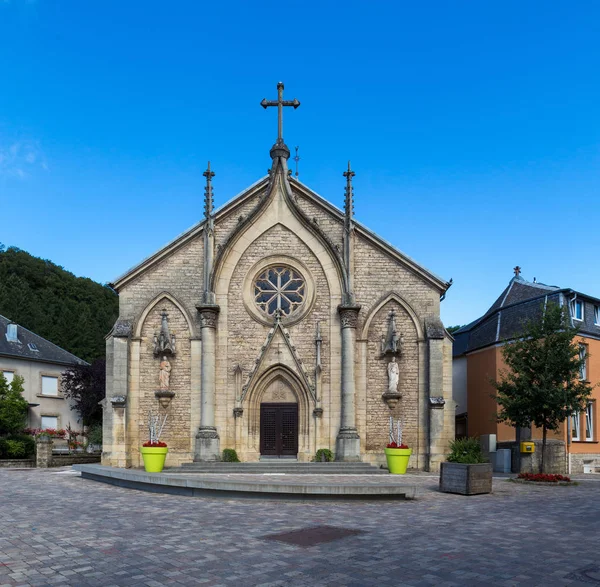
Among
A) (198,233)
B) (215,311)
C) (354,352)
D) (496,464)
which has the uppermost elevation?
(198,233)

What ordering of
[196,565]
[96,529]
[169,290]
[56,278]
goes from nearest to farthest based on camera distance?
[196,565] < [96,529] < [169,290] < [56,278]

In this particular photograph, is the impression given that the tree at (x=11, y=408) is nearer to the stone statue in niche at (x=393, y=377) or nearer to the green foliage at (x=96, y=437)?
the green foliage at (x=96, y=437)

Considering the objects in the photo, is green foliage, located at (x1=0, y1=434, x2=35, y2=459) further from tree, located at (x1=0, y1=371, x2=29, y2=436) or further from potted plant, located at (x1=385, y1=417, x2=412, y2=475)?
potted plant, located at (x1=385, y1=417, x2=412, y2=475)

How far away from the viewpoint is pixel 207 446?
22.4 meters

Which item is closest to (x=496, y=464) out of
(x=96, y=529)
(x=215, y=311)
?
(x=215, y=311)

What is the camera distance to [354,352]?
23.2 metres

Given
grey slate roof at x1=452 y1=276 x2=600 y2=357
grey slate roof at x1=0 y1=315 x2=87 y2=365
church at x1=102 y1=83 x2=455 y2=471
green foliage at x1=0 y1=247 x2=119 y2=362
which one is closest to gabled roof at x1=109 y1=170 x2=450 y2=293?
church at x1=102 y1=83 x2=455 y2=471

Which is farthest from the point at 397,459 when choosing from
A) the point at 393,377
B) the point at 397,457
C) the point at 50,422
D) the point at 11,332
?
the point at 11,332

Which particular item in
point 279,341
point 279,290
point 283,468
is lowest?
point 283,468

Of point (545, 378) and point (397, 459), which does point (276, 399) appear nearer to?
point (397, 459)

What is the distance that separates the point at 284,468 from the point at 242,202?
9.85 metres

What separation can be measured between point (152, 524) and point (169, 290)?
1441 centimetres

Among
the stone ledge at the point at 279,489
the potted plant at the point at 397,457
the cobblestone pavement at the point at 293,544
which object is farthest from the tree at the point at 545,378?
the stone ledge at the point at 279,489

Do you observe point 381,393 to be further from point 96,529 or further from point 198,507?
point 96,529
